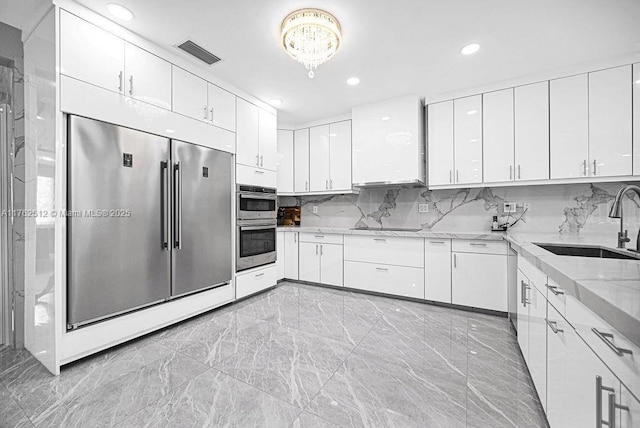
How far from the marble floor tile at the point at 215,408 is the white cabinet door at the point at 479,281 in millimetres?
2204

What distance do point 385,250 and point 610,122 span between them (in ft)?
7.88

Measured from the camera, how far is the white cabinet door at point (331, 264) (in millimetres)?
3693

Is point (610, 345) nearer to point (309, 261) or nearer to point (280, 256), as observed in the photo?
point (309, 261)

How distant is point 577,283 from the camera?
85 centimetres

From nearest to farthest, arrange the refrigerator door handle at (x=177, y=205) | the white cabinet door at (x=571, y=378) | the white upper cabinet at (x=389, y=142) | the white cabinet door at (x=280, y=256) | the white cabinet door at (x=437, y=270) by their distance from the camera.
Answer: the white cabinet door at (x=571, y=378)
the refrigerator door handle at (x=177, y=205)
the white cabinet door at (x=437, y=270)
the white upper cabinet at (x=389, y=142)
the white cabinet door at (x=280, y=256)

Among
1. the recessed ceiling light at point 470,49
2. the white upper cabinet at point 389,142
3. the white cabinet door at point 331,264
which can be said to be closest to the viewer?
the recessed ceiling light at point 470,49

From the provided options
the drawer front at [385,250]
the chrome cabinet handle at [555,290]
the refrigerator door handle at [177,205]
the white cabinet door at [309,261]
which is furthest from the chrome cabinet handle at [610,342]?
the white cabinet door at [309,261]

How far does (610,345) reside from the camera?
28.5 inches

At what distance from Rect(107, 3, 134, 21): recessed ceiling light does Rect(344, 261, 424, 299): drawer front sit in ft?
10.4

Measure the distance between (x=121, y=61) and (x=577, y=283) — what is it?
2958mm

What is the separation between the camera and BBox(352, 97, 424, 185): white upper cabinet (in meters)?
3.31

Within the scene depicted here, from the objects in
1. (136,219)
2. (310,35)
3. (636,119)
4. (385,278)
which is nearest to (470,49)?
(310,35)

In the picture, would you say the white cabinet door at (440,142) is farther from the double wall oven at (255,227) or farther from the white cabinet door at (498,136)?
the double wall oven at (255,227)

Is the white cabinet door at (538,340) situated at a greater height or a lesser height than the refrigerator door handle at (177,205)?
lesser
